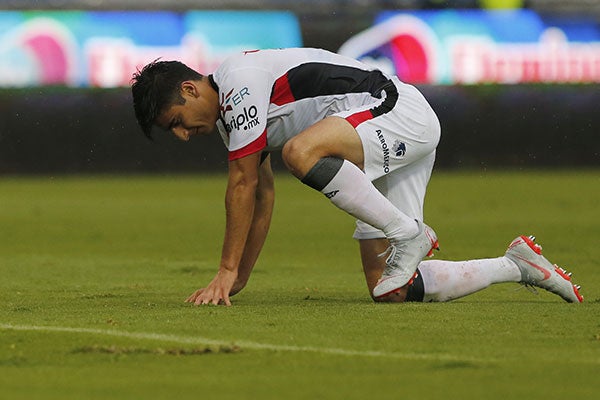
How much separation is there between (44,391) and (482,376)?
149 cm

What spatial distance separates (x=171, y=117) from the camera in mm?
6449

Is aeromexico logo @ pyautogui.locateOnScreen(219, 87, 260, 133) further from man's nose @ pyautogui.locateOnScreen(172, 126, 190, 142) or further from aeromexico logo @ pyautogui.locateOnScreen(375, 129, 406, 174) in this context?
aeromexico logo @ pyautogui.locateOnScreen(375, 129, 406, 174)

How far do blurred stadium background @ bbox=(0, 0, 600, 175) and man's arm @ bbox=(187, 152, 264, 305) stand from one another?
1470 centimetres

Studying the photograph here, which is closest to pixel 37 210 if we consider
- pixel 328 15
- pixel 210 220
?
pixel 210 220

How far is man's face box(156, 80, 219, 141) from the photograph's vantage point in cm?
645

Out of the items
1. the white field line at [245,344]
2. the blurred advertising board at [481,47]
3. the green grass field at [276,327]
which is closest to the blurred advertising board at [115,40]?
the blurred advertising board at [481,47]

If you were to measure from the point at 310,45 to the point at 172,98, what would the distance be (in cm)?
1484

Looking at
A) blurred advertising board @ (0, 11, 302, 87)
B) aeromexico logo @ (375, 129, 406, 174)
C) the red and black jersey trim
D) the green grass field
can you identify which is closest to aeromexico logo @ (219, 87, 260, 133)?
the red and black jersey trim

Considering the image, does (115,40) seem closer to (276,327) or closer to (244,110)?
(244,110)

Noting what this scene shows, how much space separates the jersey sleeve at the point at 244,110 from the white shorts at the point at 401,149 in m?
0.49

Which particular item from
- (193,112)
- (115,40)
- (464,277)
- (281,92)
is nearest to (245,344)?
(193,112)

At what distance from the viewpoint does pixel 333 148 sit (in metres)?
6.35

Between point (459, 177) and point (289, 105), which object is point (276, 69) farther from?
point (459, 177)

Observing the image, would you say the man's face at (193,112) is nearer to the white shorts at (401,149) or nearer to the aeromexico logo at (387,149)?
the white shorts at (401,149)
